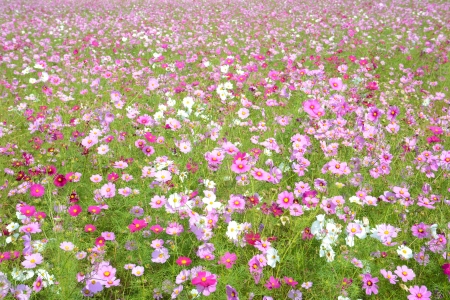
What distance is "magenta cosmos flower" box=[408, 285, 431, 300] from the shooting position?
5.72 feet

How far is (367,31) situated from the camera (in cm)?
878

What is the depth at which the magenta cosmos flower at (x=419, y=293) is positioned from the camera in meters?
1.74

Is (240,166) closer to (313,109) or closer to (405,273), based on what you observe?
(405,273)

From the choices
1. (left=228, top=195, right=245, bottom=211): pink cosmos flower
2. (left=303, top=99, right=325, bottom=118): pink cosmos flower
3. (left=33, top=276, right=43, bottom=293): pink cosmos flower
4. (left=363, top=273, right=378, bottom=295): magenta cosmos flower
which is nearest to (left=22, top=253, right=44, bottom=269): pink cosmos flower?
(left=33, top=276, right=43, bottom=293): pink cosmos flower

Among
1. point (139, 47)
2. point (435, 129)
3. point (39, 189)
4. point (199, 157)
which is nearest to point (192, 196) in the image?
point (199, 157)

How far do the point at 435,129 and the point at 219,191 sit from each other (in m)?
1.95

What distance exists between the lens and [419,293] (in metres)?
1.77

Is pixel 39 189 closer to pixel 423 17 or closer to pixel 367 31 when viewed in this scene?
pixel 367 31

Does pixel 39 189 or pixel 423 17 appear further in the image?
pixel 423 17

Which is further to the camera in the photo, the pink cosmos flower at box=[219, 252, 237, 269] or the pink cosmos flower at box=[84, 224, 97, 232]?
the pink cosmos flower at box=[84, 224, 97, 232]

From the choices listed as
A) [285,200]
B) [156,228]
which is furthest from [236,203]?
[156,228]

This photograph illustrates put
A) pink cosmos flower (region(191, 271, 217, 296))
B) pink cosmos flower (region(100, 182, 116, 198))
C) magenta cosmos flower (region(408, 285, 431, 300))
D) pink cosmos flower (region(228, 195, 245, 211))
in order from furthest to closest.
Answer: pink cosmos flower (region(100, 182, 116, 198))
pink cosmos flower (region(228, 195, 245, 211))
magenta cosmos flower (region(408, 285, 431, 300))
pink cosmos flower (region(191, 271, 217, 296))

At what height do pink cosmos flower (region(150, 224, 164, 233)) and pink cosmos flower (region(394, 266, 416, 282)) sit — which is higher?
pink cosmos flower (region(394, 266, 416, 282))

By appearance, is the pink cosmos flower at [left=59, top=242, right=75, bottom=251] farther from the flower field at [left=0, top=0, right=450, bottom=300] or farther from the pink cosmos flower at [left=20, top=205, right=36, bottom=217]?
the pink cosmos flower at [left=20, top=205, right=36, bottom=217]
